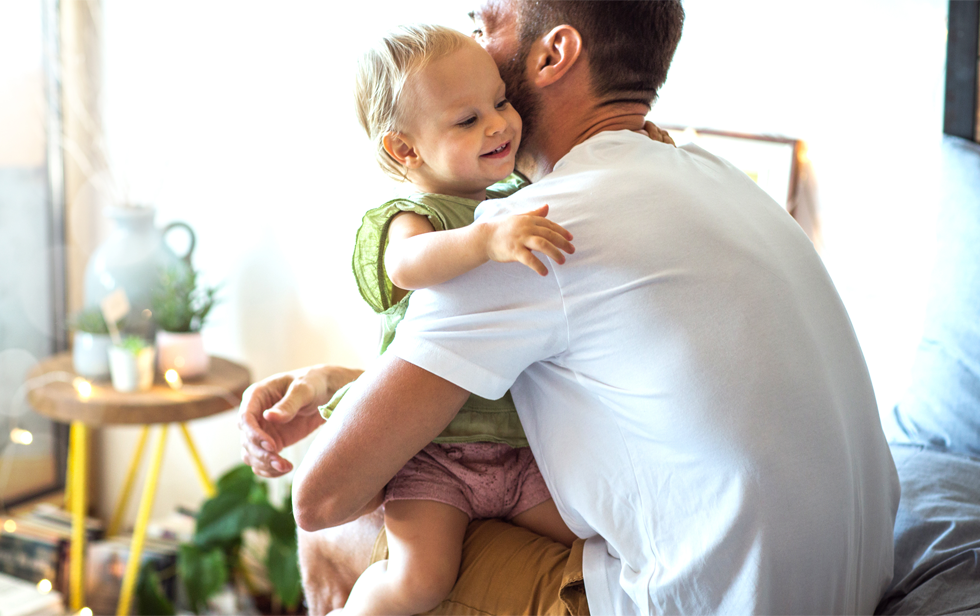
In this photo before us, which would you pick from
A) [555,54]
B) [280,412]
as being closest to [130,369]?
[280,412]

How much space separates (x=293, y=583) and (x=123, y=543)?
0.73 meters

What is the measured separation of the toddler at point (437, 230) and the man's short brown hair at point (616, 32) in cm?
9

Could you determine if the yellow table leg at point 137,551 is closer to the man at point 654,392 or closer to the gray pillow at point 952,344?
the man at point 654,392

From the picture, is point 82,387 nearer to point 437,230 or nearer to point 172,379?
point 172,379

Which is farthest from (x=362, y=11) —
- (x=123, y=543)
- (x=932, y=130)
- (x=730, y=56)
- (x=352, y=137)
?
(x=123, y=543)

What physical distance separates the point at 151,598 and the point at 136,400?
591 mm

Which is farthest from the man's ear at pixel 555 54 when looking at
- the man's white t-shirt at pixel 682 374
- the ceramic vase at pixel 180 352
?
the ceramic vase at pixel 180 352

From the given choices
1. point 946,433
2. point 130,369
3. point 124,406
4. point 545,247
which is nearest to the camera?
point 545,247

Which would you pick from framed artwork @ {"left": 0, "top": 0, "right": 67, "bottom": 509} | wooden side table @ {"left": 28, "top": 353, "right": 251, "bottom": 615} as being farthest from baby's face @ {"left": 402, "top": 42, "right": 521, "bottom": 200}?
framed artwork @ {"left": 0, "top": 0, "right": 67, "bottom": 509}

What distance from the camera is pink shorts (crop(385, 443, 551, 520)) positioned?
98 centimetres

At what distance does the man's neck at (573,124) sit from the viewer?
3.17ft

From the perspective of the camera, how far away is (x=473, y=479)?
1.00 m

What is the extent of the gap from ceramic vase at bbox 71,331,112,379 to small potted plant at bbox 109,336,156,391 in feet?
0.21

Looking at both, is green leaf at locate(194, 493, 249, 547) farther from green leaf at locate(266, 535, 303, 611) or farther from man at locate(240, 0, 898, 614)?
man at locate(240, 0, 898, 614)
